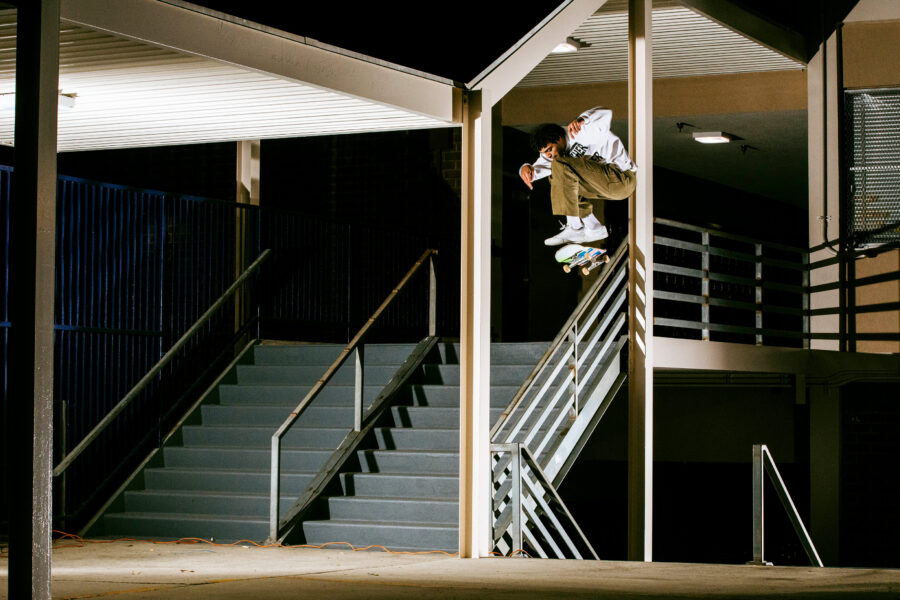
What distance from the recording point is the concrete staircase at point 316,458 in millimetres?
10820

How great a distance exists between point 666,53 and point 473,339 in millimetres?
6985

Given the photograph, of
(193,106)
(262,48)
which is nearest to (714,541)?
(193,106)

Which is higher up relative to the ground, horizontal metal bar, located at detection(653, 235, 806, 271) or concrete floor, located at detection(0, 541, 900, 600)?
horizontal metal bar, located at detection(653, 235, 806, 271)

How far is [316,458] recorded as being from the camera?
11.8 m

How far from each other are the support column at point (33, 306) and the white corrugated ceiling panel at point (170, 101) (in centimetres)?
134

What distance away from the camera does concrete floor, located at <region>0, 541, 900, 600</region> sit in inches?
248

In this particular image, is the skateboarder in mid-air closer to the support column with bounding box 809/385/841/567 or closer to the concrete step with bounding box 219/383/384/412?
the concrete step with bounding box 219/383/384/412

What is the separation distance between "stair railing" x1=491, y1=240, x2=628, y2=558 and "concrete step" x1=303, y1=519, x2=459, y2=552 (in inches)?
18.9

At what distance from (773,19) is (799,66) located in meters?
1.04

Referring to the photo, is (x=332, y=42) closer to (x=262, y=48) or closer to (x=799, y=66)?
(x=262, y=48)

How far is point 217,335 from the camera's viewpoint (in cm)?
1334

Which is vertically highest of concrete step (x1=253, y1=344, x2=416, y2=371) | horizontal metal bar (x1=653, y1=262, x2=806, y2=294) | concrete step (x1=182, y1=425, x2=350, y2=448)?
horizontal metal bar (x1=653, y1=262, x2=806, y2=294)

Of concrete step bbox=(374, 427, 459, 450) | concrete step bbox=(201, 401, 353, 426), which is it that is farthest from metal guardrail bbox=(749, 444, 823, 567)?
concrete step bbox=(201, 401, 353, 426)

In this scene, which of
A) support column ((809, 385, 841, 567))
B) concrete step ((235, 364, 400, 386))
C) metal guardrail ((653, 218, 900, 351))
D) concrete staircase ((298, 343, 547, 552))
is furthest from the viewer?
support column ((809, 385, 841, 567))
